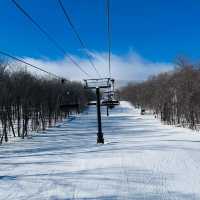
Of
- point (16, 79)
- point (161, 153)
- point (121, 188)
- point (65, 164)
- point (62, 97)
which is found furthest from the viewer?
point (62, 97)

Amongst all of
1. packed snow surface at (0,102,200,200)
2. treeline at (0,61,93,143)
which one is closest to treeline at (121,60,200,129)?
treeline at (0,61,93,143)

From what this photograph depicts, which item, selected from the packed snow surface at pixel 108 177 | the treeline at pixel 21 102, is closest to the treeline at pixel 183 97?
the treeline at pixel 21 102

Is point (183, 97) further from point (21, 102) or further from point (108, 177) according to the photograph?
point (108, 177)

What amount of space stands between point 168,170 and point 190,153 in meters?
3.85

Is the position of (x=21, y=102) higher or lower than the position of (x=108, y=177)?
higher

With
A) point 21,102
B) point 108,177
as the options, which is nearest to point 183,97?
point 21,102

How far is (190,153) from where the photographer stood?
15.9 metres

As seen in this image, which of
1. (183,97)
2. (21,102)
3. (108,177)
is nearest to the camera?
(108,177)

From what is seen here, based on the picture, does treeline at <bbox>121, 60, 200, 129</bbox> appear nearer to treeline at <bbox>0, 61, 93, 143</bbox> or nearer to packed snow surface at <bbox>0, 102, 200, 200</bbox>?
treeline at <bbox>0, 61, 93, 143</bbox>

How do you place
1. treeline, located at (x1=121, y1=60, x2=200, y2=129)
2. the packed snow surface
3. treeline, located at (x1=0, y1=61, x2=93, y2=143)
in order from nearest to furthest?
the packed snow surface, treeline, located at (x1=0, y1=61, x2=93, y2=143), treeline, located at (x1=121, y1=60, x2=200, y2=129)

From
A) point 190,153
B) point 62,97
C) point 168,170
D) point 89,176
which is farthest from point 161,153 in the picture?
point 62,97

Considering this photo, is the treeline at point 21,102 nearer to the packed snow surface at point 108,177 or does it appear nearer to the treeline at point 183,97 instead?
the packed snow surface at point 108,177

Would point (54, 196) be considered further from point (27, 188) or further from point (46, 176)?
point (46, 176)

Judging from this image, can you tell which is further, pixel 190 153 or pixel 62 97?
pixel 62 97
